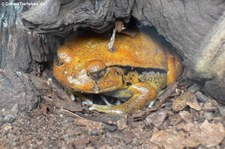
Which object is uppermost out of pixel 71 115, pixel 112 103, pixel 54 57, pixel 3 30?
pixel 3 30

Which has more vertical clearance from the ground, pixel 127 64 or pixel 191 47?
pixel 191 47

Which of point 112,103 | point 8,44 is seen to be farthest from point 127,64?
point 8,44

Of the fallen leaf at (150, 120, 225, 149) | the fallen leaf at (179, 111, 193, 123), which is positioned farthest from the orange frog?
the fallen leaf at (150, 120, 225, 149)

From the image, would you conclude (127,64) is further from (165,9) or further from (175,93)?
(165,9)

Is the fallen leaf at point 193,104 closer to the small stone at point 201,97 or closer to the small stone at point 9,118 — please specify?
the small stone at point 201,97

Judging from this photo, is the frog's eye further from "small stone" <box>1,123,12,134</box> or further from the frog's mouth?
"small stone" <box>1,123,12,134</box>
